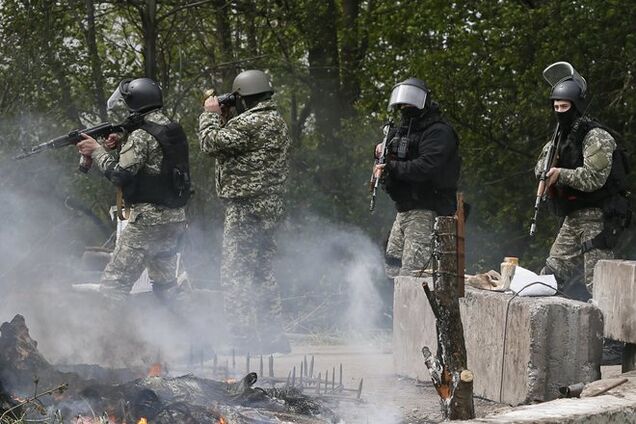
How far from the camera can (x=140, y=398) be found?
6.48 m

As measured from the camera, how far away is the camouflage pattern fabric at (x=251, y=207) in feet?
32.1

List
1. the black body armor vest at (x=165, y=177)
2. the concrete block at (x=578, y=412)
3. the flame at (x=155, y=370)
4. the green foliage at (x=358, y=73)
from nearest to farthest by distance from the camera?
the concrete block at (x=578, y=412), the flame at (x=155, y=370), the black body armor vest at (x=165, y=177), the green foliage at (x=358, y=73)

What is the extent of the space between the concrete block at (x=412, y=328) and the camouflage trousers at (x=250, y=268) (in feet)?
4.48

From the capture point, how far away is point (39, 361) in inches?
280

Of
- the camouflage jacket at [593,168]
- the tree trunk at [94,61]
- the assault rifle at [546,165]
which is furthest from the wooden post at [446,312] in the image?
the tree trunk at [94,61]

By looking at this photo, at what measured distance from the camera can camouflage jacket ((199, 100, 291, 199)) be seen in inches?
384

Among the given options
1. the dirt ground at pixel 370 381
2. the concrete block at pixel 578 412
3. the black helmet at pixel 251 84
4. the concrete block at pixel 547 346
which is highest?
the black helmet at pixel 251 84

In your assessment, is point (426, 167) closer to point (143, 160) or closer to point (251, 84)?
point (251, 84)

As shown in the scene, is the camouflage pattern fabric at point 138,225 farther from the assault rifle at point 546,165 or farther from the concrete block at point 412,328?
the assault rifle at point 546,165

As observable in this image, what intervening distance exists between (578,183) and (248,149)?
99.5 inches

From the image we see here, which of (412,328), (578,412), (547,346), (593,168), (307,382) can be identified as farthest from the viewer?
(412,328)

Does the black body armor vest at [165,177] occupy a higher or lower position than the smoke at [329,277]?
higher

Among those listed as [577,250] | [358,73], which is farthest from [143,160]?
[358,73]

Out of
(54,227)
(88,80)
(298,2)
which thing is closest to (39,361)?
(54,227)
